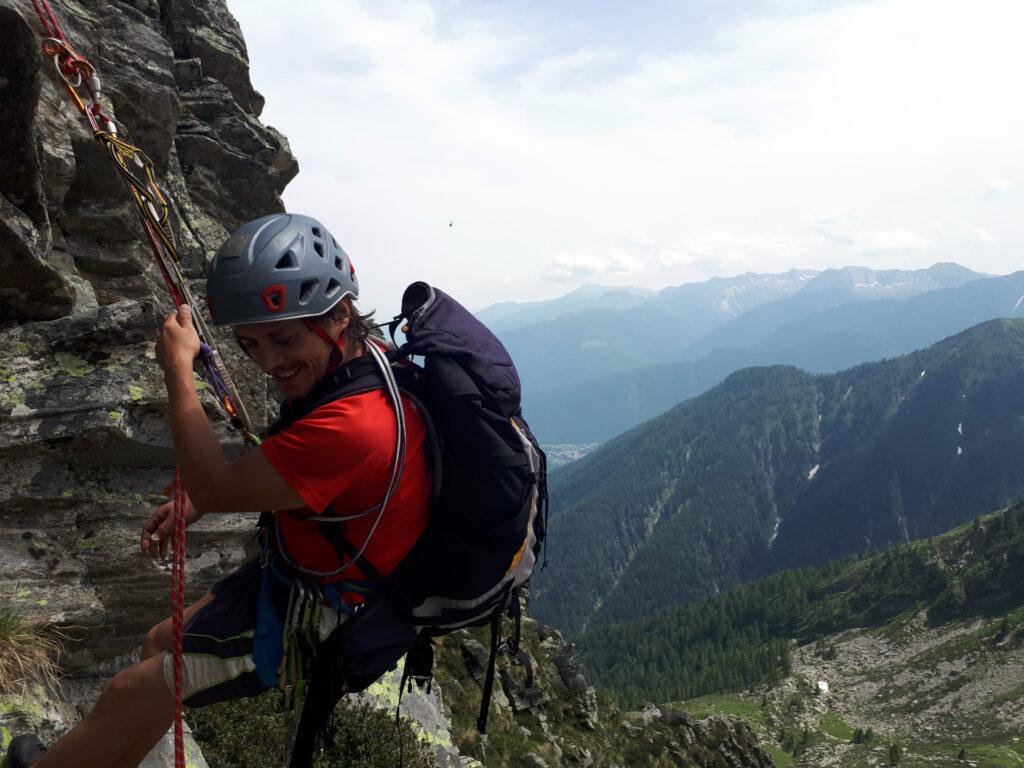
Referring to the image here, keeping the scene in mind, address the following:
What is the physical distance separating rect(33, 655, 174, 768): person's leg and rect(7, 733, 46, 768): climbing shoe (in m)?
1.27

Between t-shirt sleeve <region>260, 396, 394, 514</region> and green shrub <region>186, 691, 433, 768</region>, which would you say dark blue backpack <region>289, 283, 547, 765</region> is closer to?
t-shirt sleeve <region>260, 396, 394, 514</region>

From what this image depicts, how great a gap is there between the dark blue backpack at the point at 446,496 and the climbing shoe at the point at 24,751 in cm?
236

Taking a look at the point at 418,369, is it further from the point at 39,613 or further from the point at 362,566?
the point at 39,613

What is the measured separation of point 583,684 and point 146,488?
33.9m

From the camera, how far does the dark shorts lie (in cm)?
413

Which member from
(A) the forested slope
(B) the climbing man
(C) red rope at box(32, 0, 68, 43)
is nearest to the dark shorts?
(B) the climbing man

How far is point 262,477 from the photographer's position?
134 inches

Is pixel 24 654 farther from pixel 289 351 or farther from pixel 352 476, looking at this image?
pixel 352 476

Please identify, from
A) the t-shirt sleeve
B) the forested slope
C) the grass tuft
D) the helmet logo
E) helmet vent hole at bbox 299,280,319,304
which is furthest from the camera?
the forested slope

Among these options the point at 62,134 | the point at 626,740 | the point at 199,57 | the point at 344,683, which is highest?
the point at 199,57

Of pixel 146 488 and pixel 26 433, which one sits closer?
pixel 26 433

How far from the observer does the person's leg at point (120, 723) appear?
4000 millimetres

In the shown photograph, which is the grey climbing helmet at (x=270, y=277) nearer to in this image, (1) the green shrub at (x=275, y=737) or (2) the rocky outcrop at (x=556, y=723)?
(1) the green shrub at (x=275, y=737)

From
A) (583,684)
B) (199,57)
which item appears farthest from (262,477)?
(583,684)
